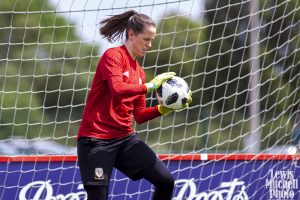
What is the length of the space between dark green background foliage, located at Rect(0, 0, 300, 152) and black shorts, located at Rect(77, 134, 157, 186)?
1552 millimetres

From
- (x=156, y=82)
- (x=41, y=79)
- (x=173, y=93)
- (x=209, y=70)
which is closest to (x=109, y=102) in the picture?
(x=156, y=82)

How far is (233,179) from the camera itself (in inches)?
274

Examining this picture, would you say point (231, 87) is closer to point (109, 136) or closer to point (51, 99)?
point (51, 99)

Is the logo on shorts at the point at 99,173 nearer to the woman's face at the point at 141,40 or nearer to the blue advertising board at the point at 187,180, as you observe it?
the woman's face at the point at 141,40

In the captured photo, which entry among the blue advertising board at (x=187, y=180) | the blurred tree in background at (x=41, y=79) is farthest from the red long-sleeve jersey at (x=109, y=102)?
the blurred tree in background at (x=41, y=79)

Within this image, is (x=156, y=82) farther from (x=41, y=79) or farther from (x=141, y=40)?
(x=41, y=79)

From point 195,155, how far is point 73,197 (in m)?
1.05

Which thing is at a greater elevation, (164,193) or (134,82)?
(134,82)

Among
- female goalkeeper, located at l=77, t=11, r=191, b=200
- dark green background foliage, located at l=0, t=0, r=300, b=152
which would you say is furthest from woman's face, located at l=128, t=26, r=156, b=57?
dark green background foliage, located at l=0, t=0, r=300, b=152

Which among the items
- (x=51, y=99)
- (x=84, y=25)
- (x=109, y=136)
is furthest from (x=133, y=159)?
(x=51, y=99)

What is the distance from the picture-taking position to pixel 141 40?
506 centimetres

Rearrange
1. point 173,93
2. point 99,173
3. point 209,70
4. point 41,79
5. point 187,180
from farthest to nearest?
1. point 41,79
2. point 209,70
3. point 187,180
4. point 173,93
5. point 99,173

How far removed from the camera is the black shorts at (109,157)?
4.96 m

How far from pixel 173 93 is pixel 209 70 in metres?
4.04
